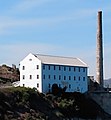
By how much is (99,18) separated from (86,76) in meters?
16.5

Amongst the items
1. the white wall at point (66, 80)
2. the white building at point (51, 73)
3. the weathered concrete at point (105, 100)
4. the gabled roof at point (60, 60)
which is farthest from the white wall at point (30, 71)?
the weathered concrete at point (105, 100)

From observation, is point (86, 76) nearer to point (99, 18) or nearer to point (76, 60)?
point (76, 60)

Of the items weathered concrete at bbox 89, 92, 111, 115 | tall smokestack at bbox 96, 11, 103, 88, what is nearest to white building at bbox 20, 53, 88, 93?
weathered concrete at bbox 89, 92, 111, 115

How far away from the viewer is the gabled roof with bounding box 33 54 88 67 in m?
99.7

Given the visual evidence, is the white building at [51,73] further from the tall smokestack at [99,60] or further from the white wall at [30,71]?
the tall smokestack at [99,60]

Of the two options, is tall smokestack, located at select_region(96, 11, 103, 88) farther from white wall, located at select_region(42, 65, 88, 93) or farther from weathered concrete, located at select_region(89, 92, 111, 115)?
weathered concrete, located at select_region(89, 92, 111, 115)

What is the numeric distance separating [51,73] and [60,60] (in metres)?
5.79

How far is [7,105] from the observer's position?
283ft

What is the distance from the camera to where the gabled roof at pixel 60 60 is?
3925 inches

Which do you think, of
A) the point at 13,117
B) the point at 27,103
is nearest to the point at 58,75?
the point at 27,103

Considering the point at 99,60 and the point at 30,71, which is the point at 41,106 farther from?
the point at 99,60

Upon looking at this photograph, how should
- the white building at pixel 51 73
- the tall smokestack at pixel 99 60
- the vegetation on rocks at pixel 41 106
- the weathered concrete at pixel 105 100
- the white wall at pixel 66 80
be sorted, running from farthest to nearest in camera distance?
1. the tall smokestack at pixel 99 60
2. the weathered concrete at pixel 105 100
3. the white wall at pixel 66 80
4. the white building at pixel 51 73
5. the vegetation on rocks at pixel 41 106

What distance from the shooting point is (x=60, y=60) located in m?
104

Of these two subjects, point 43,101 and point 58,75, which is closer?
point 43,101
